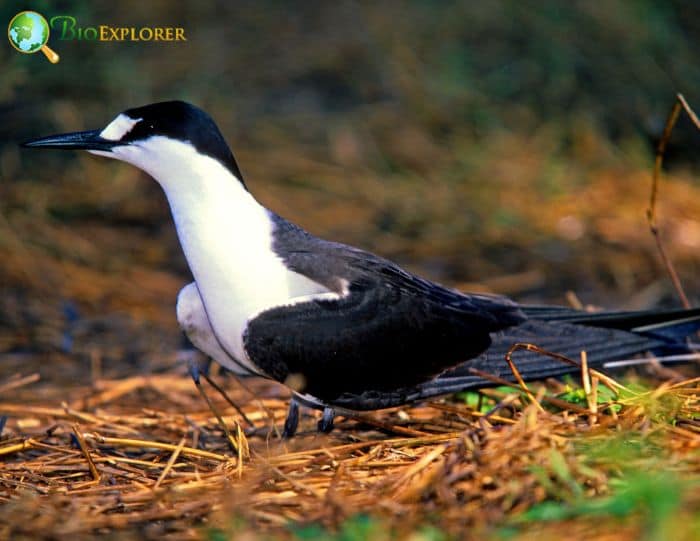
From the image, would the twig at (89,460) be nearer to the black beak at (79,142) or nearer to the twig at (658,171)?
the black beak at (79,142)

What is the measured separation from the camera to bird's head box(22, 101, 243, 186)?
3.12m

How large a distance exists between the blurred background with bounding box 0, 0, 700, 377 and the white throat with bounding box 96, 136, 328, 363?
130cm

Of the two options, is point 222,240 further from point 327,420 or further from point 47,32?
point 47,32

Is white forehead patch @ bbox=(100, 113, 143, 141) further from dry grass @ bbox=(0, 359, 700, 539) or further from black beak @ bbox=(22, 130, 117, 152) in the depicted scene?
dry grass @ bbox=(0, 359, 700, 539)

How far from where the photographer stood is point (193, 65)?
6.84 metres

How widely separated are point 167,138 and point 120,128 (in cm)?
19

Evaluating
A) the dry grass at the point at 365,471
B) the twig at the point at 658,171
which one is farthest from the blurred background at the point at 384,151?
the dry grass at the point at 365,471

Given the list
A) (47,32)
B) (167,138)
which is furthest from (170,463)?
(47,32)

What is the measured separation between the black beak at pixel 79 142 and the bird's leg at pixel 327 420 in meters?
1.14

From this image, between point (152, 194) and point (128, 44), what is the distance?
1300 millimetres

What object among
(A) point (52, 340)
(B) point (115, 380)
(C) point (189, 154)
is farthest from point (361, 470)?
(A) point (52, 340)

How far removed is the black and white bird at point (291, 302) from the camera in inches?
120

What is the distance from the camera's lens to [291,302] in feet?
9.96

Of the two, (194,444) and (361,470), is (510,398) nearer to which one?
(361,470)
